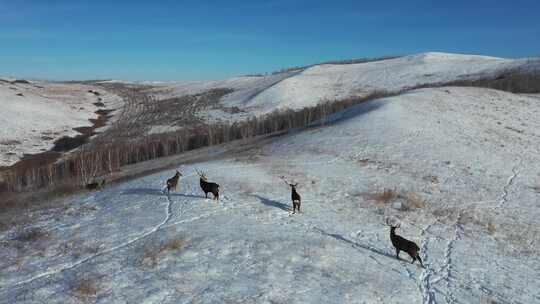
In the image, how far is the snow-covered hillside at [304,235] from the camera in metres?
14.9

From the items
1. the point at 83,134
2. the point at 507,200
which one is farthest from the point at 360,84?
the point at 507,200

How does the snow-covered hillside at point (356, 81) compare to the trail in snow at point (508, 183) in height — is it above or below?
above

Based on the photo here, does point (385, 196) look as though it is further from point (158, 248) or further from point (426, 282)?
point (158, 248)

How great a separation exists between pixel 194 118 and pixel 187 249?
81.7 meters

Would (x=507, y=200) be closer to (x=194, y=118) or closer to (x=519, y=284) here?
(x=519, y=284)

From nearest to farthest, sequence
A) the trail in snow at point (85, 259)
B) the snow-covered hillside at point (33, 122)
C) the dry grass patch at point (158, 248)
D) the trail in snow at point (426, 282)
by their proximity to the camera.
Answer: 1. the trail in snow at point (426, 282)
2. the trail in snow at point (85, 259)
3. the dry grass patch at point (158, 248)
4. the snow-covered hillside at point (33, 122)

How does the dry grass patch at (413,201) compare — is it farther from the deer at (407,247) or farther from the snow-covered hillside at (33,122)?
the snow-covered hillside at (33,122)

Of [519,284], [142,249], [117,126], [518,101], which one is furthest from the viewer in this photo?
[117,126]

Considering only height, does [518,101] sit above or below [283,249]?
above

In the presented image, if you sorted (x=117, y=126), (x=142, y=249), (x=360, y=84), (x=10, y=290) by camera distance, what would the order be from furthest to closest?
(x=360, y=84), (x=117, y=126), (x=142, y=249), (x=10, y=290)

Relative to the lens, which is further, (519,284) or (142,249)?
(142,249)

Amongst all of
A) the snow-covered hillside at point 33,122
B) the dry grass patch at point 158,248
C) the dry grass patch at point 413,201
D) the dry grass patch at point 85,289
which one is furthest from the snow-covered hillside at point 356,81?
the dry grass patch at point 85,289

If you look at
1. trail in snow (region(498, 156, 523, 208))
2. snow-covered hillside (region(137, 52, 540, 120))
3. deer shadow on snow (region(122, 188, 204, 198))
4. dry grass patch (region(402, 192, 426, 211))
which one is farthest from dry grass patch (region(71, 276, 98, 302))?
snow-covered hillside (region(137, 52, 540, 120))

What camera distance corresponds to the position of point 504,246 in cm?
2047
